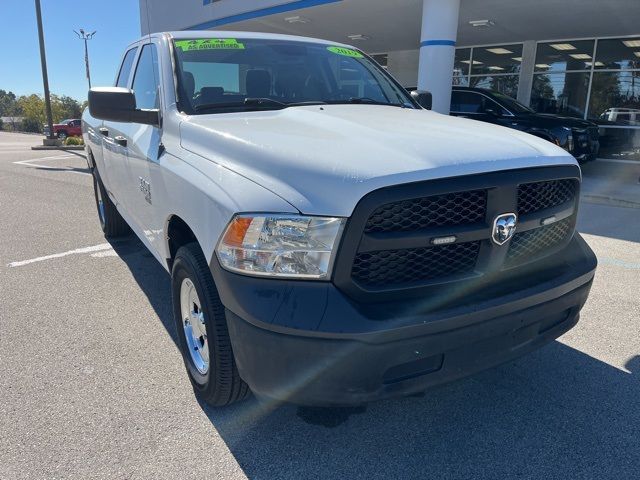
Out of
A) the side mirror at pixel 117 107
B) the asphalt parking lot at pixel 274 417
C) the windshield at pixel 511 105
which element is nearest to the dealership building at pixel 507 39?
the windshield at pixel 511 105

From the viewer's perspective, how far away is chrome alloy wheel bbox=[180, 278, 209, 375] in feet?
8.54

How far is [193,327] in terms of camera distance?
2730mm

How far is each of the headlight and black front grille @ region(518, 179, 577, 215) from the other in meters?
0.92

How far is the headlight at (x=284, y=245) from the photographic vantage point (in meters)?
1.85

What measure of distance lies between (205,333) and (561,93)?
16.0m

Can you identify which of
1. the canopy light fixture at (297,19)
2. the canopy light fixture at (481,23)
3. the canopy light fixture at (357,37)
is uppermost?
the canopy light fixture at (297,19)

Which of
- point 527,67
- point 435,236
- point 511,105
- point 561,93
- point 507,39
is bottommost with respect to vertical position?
point 435,236

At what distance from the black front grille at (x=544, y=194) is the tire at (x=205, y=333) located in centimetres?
143

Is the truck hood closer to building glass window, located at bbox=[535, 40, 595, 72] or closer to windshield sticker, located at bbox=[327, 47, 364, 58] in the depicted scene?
windshield sticker, located at bbox=[327, 47, 364, 58]

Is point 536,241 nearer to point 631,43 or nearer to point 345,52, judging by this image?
point 345,52

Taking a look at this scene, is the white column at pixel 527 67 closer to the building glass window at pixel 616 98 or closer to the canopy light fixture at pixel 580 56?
the canopy light fixture at pixel 580 56

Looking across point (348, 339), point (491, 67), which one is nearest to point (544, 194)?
point (348, 339)

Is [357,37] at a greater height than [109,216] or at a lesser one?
greater

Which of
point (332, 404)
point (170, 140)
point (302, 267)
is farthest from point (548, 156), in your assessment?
point (170, 140)
